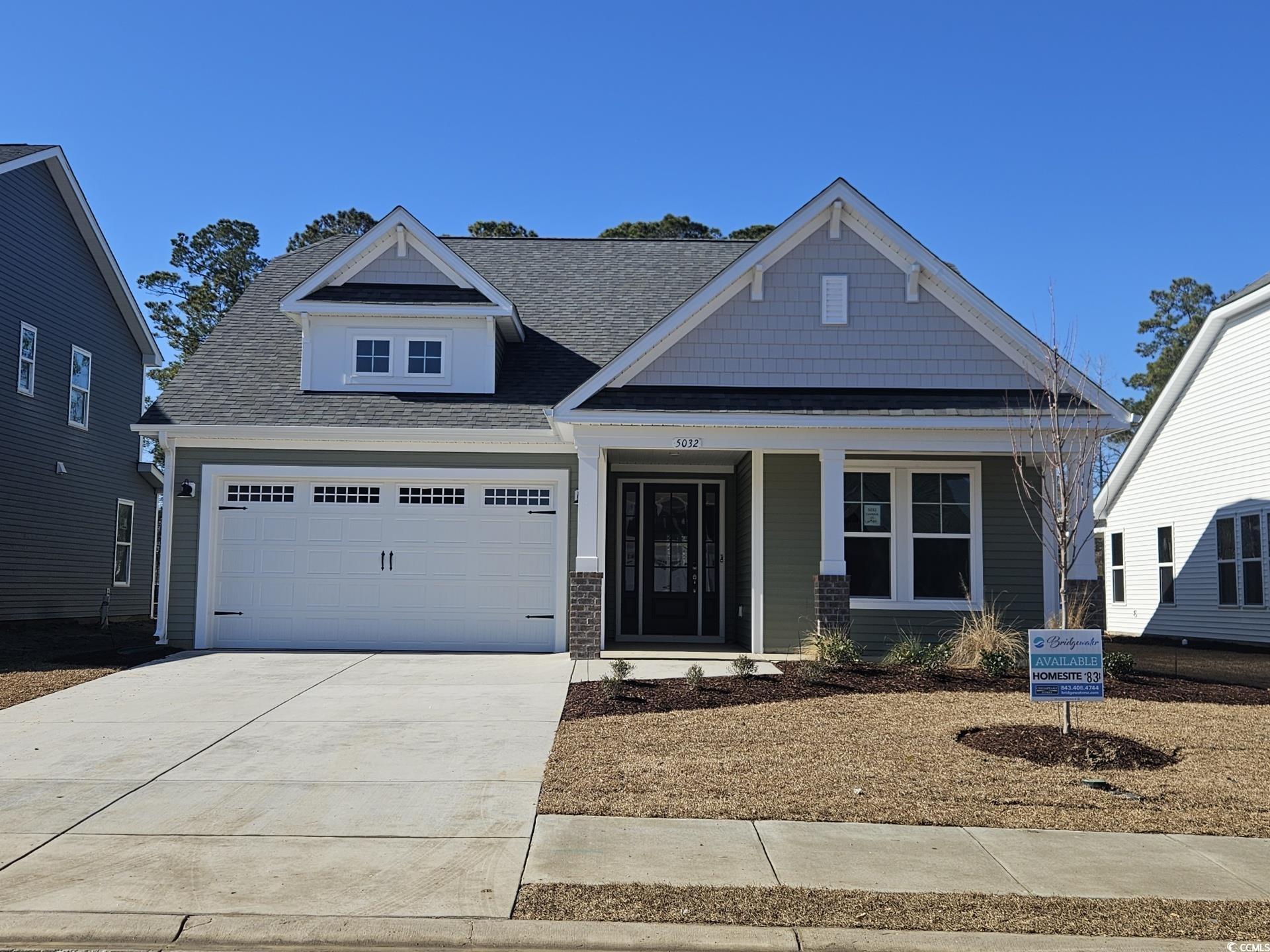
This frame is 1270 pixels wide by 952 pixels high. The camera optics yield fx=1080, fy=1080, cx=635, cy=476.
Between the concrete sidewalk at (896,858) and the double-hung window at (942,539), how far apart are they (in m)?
8.05

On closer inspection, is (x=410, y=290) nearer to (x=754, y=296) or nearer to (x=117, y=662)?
(x=754, y=296)

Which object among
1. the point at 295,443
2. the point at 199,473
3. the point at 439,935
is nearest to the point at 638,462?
the point at 295,443

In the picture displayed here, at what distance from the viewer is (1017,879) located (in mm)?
5574

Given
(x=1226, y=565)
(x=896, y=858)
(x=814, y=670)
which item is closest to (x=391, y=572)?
(x=814, y=670)

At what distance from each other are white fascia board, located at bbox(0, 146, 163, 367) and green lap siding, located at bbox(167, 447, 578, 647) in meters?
6.91

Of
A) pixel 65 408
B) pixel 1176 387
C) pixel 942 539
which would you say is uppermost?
pixel 1176 387

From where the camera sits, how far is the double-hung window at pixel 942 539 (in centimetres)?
1446

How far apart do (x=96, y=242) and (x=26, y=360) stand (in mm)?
3452

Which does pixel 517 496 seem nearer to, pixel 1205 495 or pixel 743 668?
pixel 743 668

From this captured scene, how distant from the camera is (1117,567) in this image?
77.2 ft

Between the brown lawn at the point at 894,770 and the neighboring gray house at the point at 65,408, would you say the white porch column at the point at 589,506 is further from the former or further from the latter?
the neighboring gray house at the point at 65,408

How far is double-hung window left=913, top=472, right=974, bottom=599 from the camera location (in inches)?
569

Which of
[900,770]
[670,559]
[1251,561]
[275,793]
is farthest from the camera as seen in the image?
[1251,561]

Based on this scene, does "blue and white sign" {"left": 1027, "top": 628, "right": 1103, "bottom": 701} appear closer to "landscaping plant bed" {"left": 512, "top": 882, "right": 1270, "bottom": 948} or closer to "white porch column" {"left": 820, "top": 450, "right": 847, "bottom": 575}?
"landscaping plant bed" {"left": 512, "top": 882, "right": 1270, "bottom": 948}
